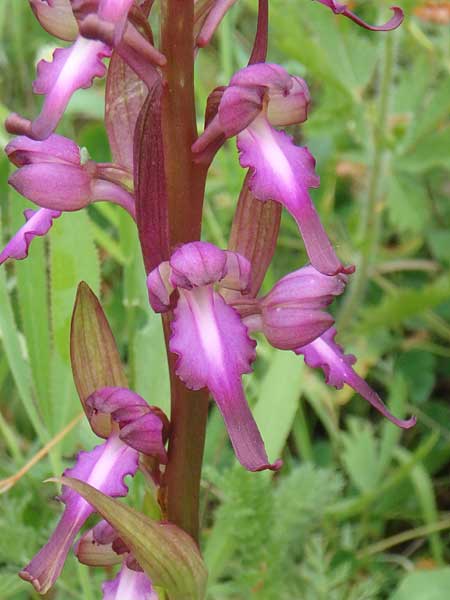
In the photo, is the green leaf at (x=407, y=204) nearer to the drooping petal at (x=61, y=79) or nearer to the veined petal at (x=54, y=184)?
the veined petal at (x=54, y=184)

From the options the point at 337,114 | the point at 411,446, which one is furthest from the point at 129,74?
the point at 411,446

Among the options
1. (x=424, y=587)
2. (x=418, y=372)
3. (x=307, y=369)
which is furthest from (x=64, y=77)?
(x=418, y=372)

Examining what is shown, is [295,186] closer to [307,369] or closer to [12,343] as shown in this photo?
[12,343]

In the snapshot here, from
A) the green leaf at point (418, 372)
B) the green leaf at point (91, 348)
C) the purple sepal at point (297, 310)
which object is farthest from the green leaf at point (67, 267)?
Answer: the green leaf at point (418, 372)

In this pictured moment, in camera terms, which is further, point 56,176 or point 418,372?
point 418,372

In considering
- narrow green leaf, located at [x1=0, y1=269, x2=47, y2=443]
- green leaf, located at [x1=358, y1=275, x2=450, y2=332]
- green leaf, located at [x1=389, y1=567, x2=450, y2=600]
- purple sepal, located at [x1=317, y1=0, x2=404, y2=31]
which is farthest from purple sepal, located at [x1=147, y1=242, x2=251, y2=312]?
green leaf, located at [x1=358, y1=275, x2=450, y2=332]
